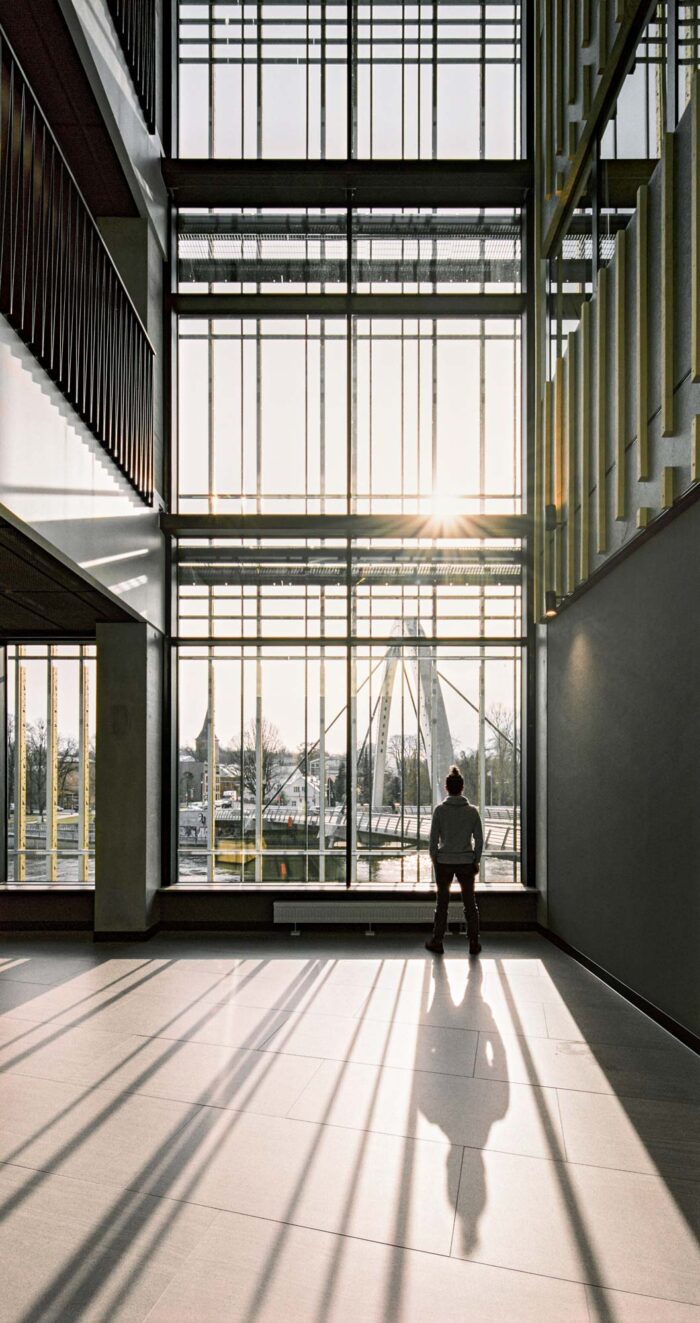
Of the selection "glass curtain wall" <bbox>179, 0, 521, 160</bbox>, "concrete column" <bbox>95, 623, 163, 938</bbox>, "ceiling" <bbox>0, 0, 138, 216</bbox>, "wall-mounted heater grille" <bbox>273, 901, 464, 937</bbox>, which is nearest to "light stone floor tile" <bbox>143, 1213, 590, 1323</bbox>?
"concrete column" <bbox>95, 623, 163, 938</bbox>

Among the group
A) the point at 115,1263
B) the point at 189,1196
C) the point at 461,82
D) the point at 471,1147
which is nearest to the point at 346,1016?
the point at 471,1147

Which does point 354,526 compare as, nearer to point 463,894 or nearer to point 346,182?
point 346,182

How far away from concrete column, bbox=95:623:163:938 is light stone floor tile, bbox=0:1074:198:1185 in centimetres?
429

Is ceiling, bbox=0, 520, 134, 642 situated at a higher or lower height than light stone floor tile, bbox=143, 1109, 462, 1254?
higher

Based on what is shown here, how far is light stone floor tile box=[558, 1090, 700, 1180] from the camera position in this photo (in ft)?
14.7

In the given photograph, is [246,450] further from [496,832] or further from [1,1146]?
[1,1146]

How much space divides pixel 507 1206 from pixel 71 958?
5896 mm

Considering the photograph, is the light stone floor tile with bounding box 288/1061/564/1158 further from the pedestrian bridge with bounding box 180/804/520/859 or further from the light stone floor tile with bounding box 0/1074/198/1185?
the pedestrian bridge with bounding box 180/804/520/859

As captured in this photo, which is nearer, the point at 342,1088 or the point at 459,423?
the point at 342,1088

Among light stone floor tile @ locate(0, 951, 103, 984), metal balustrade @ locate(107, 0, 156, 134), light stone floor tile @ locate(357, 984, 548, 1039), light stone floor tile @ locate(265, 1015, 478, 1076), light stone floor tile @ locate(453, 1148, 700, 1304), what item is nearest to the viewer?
light stone floor tile @ locate(453, 1148, 700, 1304)

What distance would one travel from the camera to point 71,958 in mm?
9047

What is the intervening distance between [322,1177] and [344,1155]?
10.5 inches

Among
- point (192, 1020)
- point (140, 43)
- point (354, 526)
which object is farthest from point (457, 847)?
point (140, 43)

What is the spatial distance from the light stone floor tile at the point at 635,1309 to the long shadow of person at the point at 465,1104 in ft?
1.65
